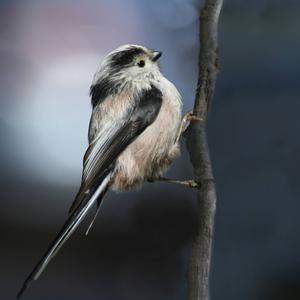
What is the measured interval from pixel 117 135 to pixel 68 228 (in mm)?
276

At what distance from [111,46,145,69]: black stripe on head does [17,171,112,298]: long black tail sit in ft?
0.51

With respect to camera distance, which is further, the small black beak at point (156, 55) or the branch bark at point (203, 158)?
the small black beak at point (156, 55)

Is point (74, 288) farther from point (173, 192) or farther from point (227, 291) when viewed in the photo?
point (227, 291)

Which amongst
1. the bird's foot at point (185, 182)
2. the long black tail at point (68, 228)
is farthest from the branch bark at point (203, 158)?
the long black tail at point (68, 228)

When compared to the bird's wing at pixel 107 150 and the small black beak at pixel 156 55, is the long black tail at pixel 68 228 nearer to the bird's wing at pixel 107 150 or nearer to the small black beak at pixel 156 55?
the bird's wing at pixel 107 150

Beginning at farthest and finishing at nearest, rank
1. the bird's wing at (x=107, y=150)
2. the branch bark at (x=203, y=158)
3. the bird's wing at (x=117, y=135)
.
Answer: the bird's wing at (x=117, y=135)
the bird's wing at (x=107, y=150)
the branch bark at (x=203, y=158)

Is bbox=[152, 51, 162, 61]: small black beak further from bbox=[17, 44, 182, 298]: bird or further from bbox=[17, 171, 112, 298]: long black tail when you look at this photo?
bbox=[17, 171, 112, 298]: long black tail

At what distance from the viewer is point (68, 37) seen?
0.95 meters

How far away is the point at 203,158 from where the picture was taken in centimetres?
63

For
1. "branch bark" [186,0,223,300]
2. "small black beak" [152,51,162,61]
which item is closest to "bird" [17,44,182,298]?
"small black beak" [152,51,162,61]

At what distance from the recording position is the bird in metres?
0.90

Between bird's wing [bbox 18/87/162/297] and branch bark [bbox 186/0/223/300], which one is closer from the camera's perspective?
branch bark [bbox 186/0/223/300]

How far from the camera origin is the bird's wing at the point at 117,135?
0.86 meters

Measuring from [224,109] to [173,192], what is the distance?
15 cm
